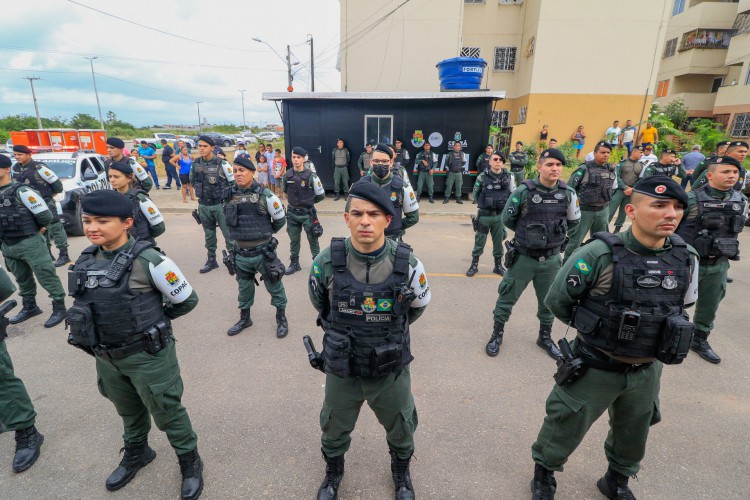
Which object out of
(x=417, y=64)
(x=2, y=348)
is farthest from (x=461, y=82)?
(x=2, y=348)

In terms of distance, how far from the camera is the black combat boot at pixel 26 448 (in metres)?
2.91

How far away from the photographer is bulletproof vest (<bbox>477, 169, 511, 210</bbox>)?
6707mm

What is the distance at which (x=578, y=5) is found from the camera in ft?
64.3

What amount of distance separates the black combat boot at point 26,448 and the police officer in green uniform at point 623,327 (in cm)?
363

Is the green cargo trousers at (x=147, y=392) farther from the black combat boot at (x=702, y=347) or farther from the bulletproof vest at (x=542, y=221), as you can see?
the black combat boot at (x=702, y=347)

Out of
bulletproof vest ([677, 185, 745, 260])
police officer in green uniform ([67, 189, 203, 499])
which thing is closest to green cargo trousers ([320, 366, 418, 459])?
police officer in green uniform ([67, 189, 203, 499])

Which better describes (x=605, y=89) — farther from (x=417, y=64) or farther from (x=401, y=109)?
(x=401, y=109)

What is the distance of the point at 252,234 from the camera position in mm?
4812

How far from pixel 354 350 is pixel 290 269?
493 centimetres

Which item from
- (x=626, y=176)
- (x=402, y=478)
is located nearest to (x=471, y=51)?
(x=626, y=176)

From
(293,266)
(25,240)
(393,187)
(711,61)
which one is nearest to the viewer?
(25,240)

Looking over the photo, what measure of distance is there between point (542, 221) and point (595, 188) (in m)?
3.20

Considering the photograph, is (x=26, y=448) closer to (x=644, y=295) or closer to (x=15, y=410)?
(x=15, y=410)

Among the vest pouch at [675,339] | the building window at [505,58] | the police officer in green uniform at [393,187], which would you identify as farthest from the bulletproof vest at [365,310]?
the building window at [505,58]
